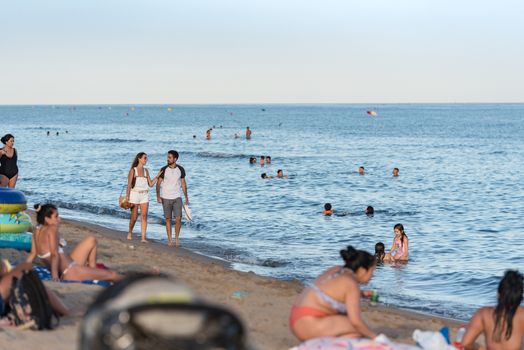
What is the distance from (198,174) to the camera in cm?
3734

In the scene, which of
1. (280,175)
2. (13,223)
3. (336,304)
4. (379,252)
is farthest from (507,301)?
(280,175)

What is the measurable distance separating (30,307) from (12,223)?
382 centimetres

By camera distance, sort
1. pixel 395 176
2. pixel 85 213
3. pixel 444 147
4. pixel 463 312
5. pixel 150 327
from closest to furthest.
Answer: pixel 150 327
pixel 463 312
pixel 85 213
pixel 395 176
pixel 444 147

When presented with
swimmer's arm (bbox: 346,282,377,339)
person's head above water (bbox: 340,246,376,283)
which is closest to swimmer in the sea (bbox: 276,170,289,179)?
person's head above water (bbox: 340,246,376,283)

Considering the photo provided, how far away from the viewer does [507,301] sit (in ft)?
22.2

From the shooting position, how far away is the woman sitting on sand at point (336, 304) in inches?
262

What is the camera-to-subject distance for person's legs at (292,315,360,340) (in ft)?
21.9

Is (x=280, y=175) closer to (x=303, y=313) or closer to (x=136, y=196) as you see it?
(x=136, y=196)

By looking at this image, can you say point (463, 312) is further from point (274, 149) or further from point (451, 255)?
point (274, 149)

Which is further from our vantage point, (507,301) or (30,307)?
(30,307)

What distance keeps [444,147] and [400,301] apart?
50.0 m

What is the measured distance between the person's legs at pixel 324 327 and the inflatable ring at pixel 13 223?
5476 mm

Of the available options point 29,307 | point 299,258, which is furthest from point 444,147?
point 29,307

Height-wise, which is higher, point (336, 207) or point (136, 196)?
point (136, 196)
